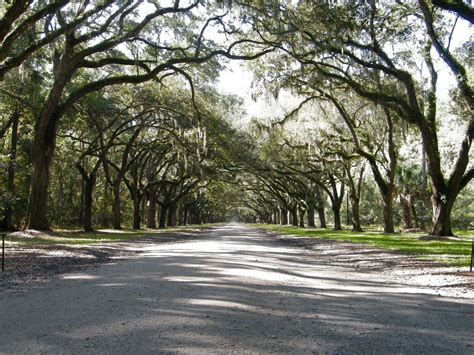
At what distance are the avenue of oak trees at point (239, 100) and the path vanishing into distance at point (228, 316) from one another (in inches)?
364

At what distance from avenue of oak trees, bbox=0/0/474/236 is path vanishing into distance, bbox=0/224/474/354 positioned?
924 cm

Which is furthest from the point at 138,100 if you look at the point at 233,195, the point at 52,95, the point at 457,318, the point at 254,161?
the point at 233,195

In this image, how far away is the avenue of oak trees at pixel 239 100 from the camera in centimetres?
1703

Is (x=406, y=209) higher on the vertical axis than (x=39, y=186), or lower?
lower

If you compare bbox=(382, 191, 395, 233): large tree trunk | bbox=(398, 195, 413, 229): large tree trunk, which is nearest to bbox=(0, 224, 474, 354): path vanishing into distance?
bbox=(382, 191, 395, 233): large tree trunk

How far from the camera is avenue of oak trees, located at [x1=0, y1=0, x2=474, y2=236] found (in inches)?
671

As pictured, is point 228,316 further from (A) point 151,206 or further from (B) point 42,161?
(A) point 151,206

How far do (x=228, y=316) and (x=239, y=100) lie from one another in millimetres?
31961

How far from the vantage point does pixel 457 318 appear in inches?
231

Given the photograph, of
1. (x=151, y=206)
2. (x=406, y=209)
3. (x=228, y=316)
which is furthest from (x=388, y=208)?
(x=228, y=316)

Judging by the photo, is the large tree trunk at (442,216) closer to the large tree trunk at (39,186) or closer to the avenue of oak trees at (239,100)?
the avenue of oak trees at (239,100)

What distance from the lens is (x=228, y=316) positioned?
561 cm

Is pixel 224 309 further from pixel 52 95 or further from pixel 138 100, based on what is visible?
pixel 138 100

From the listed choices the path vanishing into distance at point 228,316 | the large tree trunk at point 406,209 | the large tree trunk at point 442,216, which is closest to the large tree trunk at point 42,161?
the path vanishing into distance at point 228,316
